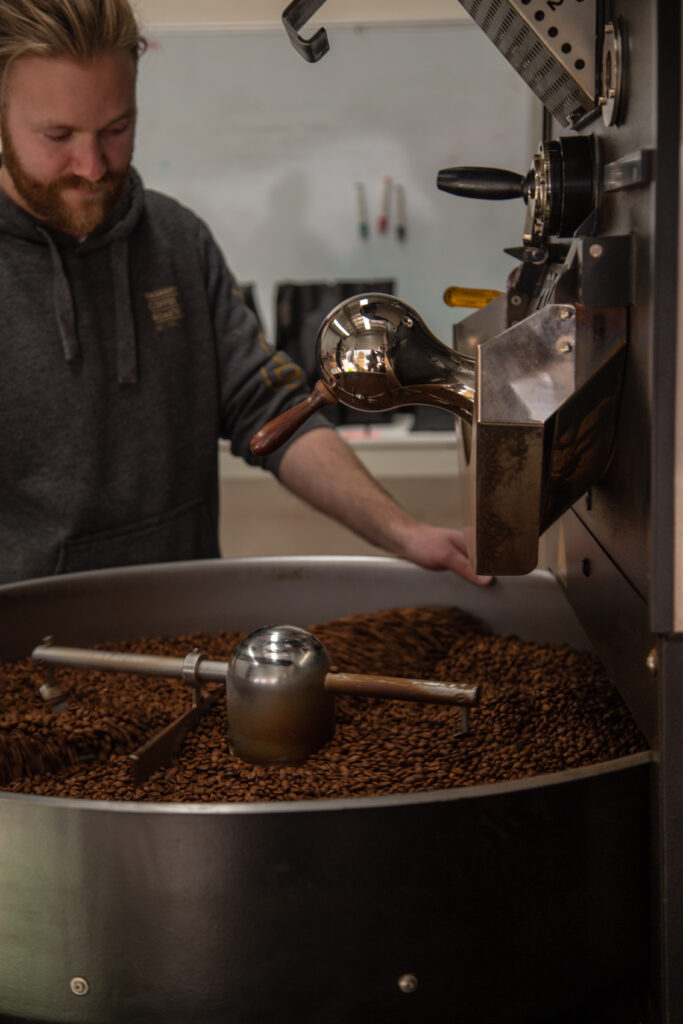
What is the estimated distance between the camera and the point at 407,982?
1.72 feet

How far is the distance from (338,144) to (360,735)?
2655mm

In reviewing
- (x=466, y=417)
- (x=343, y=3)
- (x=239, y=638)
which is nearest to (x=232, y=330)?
(x=239, y=638)

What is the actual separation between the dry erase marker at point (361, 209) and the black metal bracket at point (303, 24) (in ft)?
7.85

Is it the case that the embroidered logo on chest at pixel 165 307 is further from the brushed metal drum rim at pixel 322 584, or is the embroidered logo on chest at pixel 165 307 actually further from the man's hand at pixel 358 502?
the brushed metal drum rim at pixel 322 584

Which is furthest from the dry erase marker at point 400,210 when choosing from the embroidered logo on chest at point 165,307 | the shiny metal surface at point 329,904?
the shiny metal surface at point 329,904

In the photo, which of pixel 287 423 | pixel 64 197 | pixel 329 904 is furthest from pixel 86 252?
pixel 329 904

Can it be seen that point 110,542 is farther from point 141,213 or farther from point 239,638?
point 141,213

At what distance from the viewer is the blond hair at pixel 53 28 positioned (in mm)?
1213

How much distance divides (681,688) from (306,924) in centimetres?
23

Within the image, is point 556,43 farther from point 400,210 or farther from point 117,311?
point 400,210

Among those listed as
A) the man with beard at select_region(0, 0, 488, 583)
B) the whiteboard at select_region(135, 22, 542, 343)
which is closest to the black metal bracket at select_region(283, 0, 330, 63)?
the man with beard at select_region(0, 0, 488, 583)

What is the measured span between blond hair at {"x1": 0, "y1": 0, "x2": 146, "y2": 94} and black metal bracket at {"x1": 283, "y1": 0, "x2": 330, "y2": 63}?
0.57 metres

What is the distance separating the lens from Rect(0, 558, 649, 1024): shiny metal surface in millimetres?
510

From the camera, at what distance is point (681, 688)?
1.76ft
